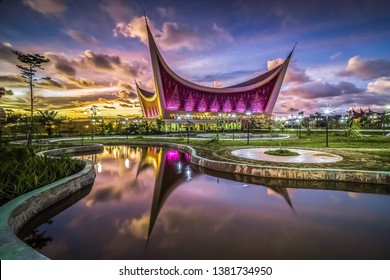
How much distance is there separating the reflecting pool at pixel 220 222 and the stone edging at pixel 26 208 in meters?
0.21

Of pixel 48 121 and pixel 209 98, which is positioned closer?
pixel 48 121

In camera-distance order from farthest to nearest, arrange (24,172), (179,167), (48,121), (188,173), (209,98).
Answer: (209,98)
(48,121)
(179,167)
(188,173)
(24,172)

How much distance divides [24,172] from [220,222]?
4.98 meters

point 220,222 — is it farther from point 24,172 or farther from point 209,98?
point 209,98

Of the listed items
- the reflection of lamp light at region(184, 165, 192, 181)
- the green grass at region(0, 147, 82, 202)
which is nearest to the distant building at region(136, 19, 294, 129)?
the reflection of lamp light at region(184, 165, 192, 181)

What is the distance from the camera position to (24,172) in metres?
5.75

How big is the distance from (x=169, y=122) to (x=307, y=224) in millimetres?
42220

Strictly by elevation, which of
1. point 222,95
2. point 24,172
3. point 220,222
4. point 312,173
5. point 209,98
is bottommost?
point 220,222

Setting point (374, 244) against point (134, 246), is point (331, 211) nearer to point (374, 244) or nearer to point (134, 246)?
point (374, 244)

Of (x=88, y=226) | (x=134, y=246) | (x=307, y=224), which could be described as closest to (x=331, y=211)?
(x=307, y=224)

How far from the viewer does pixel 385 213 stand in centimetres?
481

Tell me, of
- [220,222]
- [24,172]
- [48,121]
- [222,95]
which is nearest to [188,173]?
[220,222]

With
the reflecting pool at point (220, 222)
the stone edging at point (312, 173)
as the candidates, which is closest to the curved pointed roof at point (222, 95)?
the stone edging at point (312, 173)

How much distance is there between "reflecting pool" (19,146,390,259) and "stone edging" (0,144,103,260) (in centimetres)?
21
